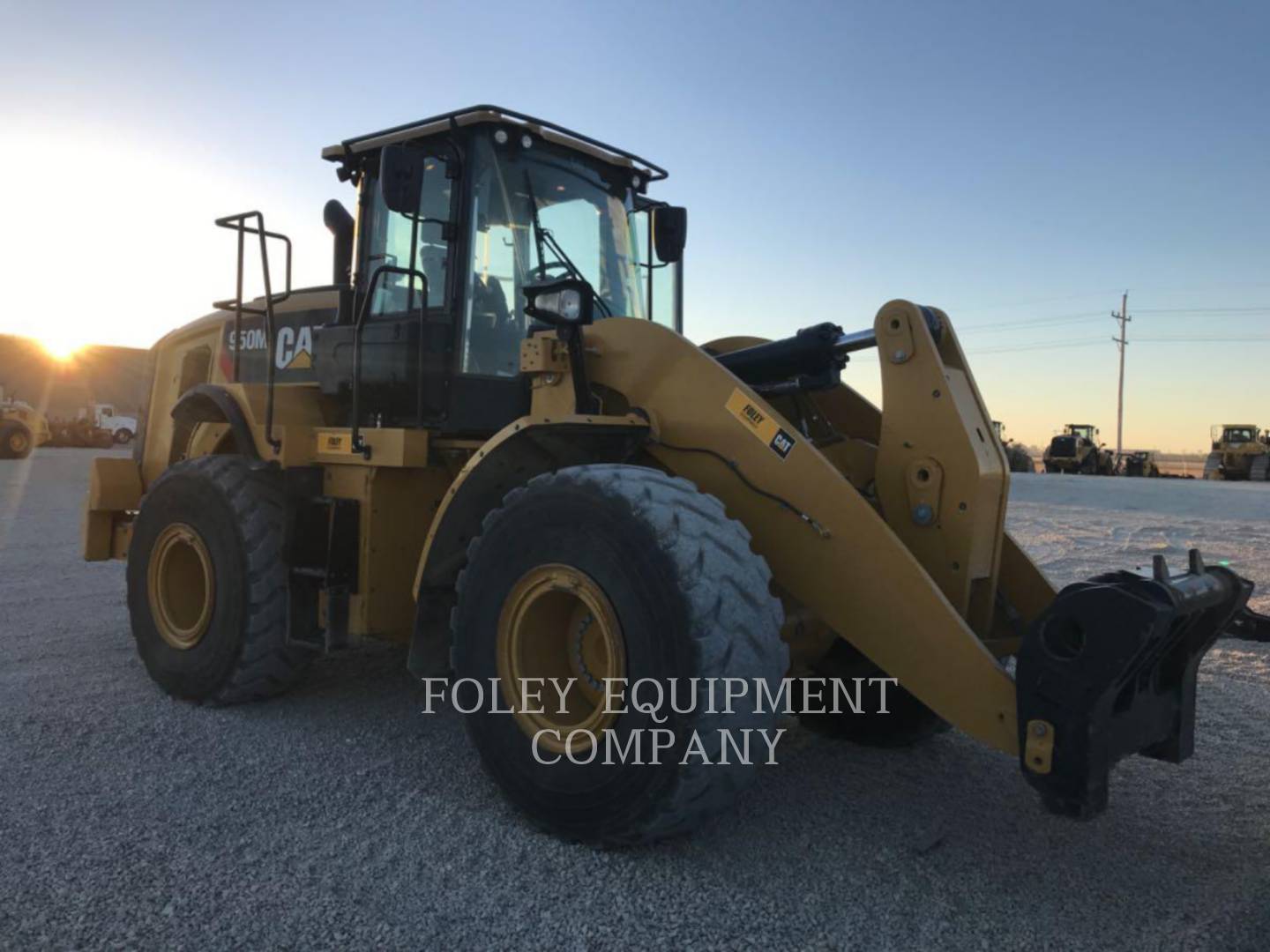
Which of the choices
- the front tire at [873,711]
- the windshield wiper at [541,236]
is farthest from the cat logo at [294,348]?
the front tire at [873,711]

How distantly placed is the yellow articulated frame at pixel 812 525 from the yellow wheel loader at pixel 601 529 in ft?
0.04

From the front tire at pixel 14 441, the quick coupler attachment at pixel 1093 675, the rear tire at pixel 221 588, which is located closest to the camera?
the quick coupler attachment at pixel 1093 675

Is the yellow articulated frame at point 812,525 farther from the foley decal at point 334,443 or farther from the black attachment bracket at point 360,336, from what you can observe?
the foley decal at point 334,443

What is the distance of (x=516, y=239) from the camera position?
460 centimetres

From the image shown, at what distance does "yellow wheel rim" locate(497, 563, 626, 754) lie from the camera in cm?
339

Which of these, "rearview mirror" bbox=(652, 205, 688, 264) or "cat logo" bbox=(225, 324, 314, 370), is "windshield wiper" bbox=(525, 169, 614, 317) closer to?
"rearview mirror" bbox=(652, 205, 688, 264)

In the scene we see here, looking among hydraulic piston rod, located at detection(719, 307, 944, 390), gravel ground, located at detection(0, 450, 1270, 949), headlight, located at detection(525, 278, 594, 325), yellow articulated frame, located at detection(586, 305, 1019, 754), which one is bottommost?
gravel ground, located at detection(0, 450, 1270, 949)

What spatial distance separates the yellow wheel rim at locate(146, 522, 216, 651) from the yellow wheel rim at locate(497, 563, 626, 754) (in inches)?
89.1

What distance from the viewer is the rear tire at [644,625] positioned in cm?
296

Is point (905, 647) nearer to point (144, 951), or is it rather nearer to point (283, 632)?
point (144, 951)

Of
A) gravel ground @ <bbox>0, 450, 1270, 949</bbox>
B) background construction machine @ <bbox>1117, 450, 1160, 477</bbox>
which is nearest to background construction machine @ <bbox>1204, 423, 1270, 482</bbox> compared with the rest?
background construction machine @ <bbox>1117, 450, 1160, 477</bbox>

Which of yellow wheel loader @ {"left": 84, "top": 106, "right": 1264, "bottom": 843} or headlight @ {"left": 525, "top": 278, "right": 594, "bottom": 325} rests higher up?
headlight @ {"left": 525, "top": 278, "right": 594, "bottom": 325}

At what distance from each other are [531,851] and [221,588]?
245 cm

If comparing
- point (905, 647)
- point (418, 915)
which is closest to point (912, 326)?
point (905, 647)
